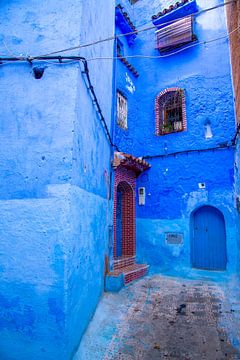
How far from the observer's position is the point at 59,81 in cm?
401

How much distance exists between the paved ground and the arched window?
5537 mm

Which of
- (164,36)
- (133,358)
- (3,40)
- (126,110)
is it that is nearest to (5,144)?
(3,40)

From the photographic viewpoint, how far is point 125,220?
8312 mm

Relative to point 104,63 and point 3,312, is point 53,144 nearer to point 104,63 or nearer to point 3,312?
point 3,312

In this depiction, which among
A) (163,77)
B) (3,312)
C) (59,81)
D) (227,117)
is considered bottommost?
(3,312)

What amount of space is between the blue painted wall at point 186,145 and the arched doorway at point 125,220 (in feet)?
1.15

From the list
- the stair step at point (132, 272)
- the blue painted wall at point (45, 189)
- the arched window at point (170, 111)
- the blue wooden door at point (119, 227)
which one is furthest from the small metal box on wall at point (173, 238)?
the blue painted wall at point (45, 189)

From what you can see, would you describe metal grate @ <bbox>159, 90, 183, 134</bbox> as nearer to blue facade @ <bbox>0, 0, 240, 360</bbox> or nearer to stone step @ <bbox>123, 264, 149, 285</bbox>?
blue facade @ <bbox>0, 0, 240, 360</bbox>

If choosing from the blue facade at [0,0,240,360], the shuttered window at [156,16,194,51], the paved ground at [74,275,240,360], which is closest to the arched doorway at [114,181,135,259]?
the blue facade at [0,0,240,360]

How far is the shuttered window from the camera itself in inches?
350

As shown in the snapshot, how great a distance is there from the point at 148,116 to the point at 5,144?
253 inches

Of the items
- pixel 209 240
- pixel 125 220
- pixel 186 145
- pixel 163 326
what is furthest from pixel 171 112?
pixel 163 326

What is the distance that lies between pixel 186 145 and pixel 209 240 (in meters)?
3.28

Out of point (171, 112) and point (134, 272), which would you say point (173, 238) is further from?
point (171, 112)
